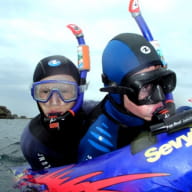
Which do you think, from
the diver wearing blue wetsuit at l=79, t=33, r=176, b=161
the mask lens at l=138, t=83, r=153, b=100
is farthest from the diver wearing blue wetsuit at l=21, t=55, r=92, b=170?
the mask lens at l=138, t=83, r=153, b=100

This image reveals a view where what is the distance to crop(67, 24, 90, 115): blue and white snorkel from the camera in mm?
4434

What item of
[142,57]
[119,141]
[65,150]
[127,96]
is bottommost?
[65,150]

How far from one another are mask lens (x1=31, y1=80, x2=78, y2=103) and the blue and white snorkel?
0.12 meters

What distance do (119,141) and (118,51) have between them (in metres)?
1.05

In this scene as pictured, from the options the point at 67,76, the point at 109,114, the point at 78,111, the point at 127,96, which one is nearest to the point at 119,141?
the point at 109,114

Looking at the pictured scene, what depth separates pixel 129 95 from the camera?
3.11 metres

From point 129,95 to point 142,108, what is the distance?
7.6 inches

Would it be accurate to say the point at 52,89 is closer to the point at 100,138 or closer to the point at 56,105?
the point at 56,105

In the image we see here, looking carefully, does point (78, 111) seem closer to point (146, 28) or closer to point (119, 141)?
point (119, 141)

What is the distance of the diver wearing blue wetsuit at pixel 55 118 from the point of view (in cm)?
419

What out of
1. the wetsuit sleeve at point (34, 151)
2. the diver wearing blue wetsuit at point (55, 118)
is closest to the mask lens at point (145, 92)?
A: the diver wearing blue wetsuit at point (55, 118)

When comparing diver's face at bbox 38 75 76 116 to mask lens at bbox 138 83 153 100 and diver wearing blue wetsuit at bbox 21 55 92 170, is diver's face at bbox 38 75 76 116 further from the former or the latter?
mask lens at bbox 138 83 153 100

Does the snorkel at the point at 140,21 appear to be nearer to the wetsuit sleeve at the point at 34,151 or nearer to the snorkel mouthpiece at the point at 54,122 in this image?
the snorkel mouthpiece at the point at 54,122

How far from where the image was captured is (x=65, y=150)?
429 centimetres
